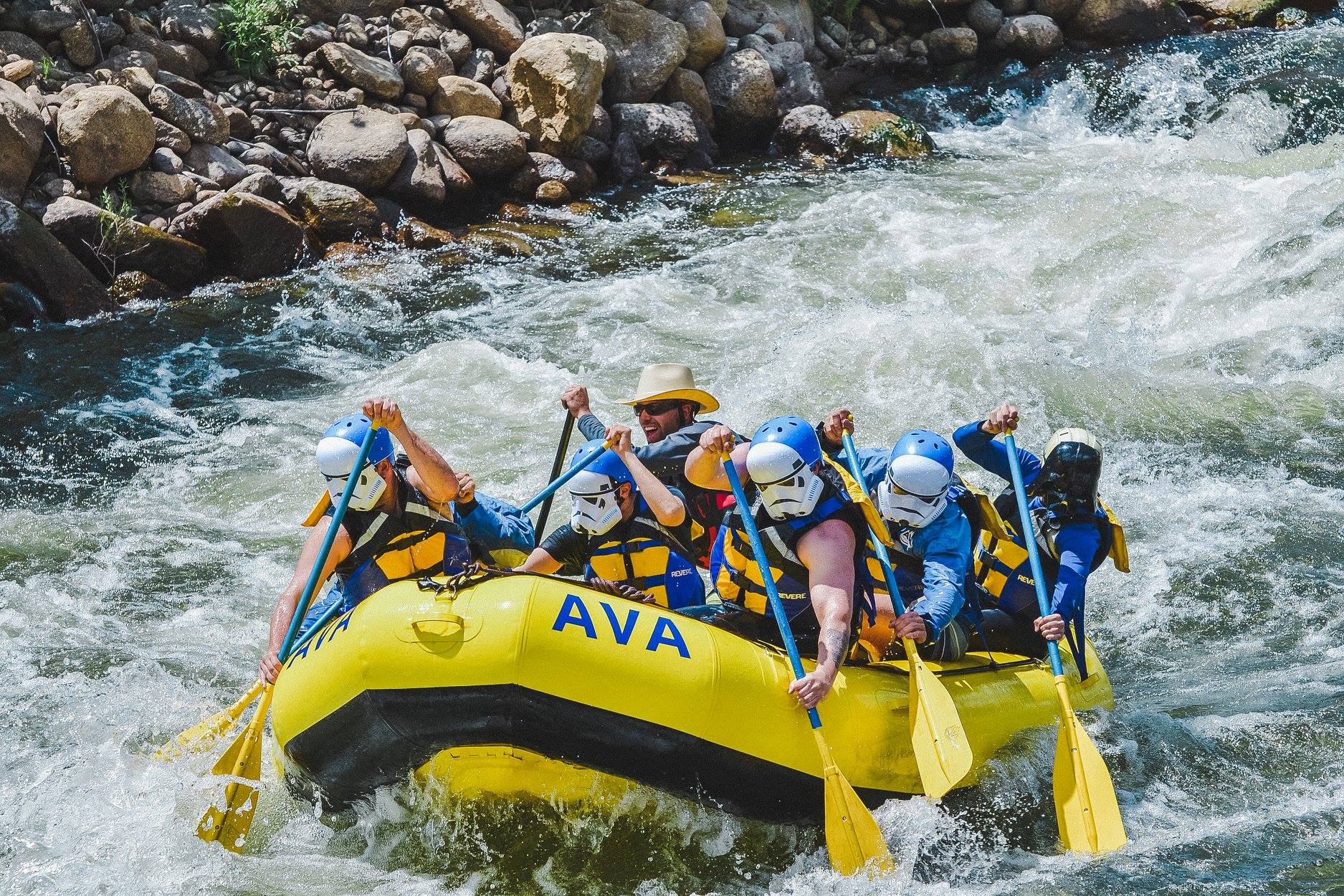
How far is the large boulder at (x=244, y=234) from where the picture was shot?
33.7ft

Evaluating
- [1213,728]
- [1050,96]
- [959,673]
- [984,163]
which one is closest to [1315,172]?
[984,163]

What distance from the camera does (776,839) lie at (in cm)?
470

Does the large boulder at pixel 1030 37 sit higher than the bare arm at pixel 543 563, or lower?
higher

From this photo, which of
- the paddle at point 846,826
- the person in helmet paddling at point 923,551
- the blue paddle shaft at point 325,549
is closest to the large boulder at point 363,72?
the blue paddle shaft at point 325,549

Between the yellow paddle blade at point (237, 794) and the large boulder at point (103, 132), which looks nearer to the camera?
the yellow paddle blade at point (237, 794)

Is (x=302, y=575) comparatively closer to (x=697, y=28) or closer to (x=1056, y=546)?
A: (x=1056, y=546)

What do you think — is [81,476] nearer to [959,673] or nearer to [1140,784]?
[959,673]

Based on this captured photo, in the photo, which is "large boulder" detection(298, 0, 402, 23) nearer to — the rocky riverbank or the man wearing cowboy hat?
the rocky riverbank

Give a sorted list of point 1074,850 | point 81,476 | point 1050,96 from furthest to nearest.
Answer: point 1050,96
point 81,476
point 1074,850

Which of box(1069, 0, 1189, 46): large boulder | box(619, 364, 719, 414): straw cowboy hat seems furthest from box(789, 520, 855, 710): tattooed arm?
box(1069, 0, 1189, 46): large boulder

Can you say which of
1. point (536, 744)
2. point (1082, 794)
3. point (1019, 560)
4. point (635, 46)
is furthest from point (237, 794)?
point (635, 46)

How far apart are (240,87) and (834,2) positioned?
26.1 feet

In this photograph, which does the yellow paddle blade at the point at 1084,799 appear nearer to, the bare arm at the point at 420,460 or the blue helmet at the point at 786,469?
the blue helmet at the point at 786,469

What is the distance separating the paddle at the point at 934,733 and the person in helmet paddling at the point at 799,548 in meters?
0.32
